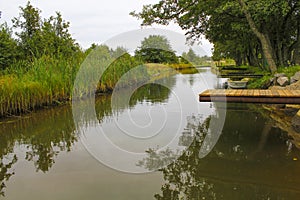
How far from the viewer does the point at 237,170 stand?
242 cm

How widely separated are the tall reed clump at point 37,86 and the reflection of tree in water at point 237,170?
3.52 m

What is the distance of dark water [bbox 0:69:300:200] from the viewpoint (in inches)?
83.3

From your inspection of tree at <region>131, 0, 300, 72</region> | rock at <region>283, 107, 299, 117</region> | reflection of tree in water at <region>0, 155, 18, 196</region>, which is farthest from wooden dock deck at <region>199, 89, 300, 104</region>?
tree at <region>131, 0, 300, 72</region>

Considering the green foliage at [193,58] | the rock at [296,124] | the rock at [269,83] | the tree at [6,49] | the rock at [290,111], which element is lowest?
the rock at [296,124]

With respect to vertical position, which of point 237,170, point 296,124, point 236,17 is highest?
point 236,17

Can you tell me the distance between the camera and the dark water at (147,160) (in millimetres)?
2115

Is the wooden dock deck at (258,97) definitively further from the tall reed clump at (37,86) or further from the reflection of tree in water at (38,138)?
the tall reed clump at (37,86)

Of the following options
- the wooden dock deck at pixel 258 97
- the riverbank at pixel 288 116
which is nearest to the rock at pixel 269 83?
the riverbank at pixel 288 116

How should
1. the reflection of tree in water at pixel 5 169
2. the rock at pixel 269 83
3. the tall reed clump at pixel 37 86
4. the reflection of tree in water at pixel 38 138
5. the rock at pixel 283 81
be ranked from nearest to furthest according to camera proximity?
1. the reflection of tree in water at pixel 5 169
2. the reflection of tree in water at pixel 38 138
3. the tall reed clump at pixel 37 86
4. the rock at pixel 283 81
5. the rock at pixel 269 83

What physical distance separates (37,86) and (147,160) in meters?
3.76

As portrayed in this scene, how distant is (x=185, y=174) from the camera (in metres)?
2.41

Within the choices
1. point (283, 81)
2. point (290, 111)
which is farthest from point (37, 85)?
point (283, 81)

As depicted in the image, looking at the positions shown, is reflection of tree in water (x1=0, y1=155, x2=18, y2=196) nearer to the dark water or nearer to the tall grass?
the dark water

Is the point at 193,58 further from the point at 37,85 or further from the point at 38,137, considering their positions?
the point at 37,85
